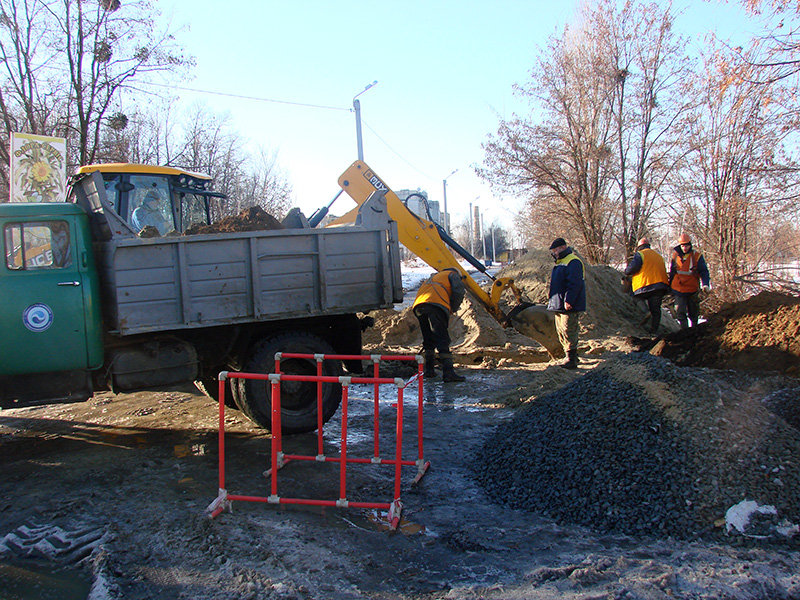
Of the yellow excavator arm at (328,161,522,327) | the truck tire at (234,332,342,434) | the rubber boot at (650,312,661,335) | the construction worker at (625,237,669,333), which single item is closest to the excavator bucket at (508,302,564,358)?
the yellow excavator arm at (328,161,522,327)

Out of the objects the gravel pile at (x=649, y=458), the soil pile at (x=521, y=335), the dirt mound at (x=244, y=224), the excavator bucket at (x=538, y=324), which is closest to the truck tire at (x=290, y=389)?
the dirt mound at (x=244, y=224)

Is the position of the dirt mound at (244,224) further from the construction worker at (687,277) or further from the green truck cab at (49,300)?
the construction worker at (687,277)

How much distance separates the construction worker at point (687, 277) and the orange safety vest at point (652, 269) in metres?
0.34

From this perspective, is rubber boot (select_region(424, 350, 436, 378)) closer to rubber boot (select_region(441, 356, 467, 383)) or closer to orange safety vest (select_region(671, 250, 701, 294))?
rubber boot (select_region(441, 356, 467, 383))

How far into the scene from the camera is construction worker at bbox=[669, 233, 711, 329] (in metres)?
9.47

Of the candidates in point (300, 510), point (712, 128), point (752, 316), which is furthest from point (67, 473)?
point (712, 128)

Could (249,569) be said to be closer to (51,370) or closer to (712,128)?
(51,370)

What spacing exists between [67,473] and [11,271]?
72.5 inches

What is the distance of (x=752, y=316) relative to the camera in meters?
7.62

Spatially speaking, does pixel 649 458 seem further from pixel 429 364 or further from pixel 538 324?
pixel 538 324

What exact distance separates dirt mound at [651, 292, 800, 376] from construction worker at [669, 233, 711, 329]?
146cm

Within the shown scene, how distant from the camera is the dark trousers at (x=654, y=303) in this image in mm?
10494

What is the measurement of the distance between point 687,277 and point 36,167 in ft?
42.4

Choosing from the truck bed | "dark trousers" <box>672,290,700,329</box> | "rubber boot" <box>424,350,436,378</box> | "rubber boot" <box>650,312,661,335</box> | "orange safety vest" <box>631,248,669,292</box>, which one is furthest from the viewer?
"rubber boot" <box>650,312,661,335</box>
